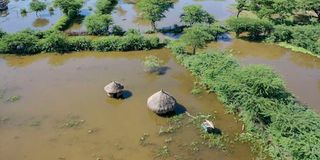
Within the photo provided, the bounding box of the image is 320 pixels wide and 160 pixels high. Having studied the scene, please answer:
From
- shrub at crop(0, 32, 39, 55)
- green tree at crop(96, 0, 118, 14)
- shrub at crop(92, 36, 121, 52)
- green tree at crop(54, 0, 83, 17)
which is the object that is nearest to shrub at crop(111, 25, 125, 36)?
shrub at crop(92, 36, 121, 52)

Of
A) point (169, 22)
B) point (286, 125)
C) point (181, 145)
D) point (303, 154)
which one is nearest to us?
point (303, 154)

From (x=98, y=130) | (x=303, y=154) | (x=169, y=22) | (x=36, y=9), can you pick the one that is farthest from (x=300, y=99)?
(x=36, y=9)

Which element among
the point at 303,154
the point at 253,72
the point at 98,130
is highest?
the point at 253,72

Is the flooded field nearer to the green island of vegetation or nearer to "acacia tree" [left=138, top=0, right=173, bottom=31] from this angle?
the green island of vegetation

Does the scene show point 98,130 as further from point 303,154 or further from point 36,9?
point 36,9

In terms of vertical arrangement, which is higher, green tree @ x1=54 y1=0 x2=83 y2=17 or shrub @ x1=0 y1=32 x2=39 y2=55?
green tree @ x1=54 y1=0 x2=83 y2=17

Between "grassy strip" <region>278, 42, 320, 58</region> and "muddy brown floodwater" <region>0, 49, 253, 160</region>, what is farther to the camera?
"grassy strip" <region>278, 42, 320, 58</region>

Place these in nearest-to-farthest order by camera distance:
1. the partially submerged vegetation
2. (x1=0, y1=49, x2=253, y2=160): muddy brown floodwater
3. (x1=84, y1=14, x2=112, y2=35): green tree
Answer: (x1=0, y1=49, x2=253, y2=160): muddy brown floodwater, the partially submerged vegetation, (x1=84, y1=14, x2=112, y2=35): green tree

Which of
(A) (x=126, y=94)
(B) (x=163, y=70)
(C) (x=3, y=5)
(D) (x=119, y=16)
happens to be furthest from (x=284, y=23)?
(C) (x=3, y=5)
